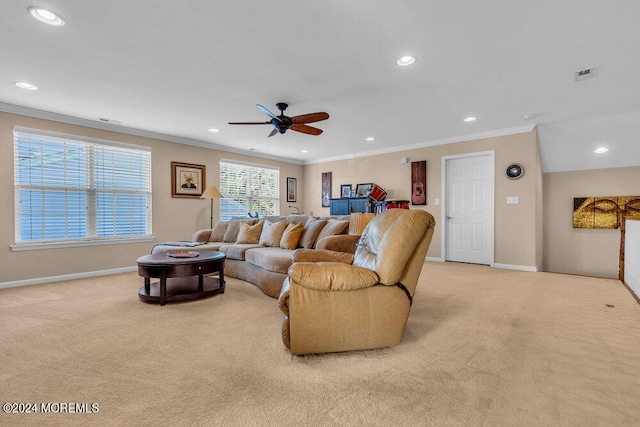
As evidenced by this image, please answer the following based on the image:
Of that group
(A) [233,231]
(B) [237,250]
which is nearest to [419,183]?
(A) [233,231]

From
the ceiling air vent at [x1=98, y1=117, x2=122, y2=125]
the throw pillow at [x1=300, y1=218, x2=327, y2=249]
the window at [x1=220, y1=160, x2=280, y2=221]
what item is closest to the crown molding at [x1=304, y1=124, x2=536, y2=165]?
the window at [x1=220, y1=160, x2=280, y2=221]

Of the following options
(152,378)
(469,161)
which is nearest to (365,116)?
(469,161)

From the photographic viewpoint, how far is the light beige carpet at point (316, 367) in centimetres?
138

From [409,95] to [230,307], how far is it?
10.3 feet

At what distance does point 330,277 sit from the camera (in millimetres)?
1885

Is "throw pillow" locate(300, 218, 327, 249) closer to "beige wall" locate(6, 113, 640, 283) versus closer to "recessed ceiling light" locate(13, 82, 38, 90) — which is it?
"beige wall" locate(6, 113, 640, 283)

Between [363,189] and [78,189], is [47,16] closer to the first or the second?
[78,189]

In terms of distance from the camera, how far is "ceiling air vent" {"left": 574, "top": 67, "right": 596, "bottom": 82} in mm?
2920

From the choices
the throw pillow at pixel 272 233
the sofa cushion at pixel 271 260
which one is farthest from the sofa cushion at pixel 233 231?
the sofa cushion at pixel 271 260

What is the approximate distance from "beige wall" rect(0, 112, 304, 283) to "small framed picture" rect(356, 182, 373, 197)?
247 centimetres

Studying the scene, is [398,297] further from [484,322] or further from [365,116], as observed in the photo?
[365,116]

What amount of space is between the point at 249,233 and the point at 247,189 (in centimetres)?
246

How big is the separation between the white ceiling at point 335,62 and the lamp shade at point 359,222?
57.0 inches

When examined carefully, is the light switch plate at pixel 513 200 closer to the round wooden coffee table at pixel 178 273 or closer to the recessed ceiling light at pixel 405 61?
the recessed ceiling light at pixel 405 61
